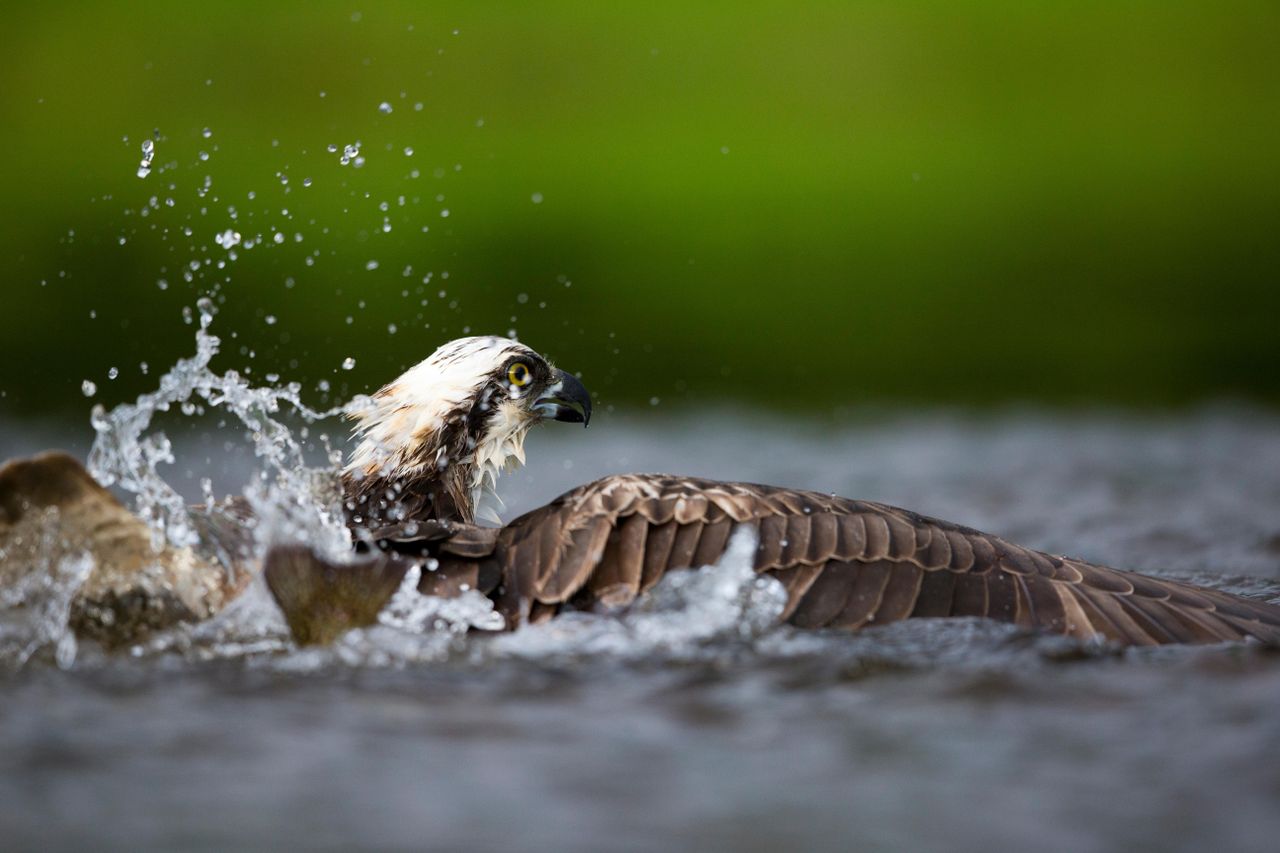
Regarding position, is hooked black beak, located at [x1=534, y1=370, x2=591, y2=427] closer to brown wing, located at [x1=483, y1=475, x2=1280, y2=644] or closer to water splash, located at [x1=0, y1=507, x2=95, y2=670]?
brown wing, located at [x1=483, y1=475, x2=1280, y2=644]

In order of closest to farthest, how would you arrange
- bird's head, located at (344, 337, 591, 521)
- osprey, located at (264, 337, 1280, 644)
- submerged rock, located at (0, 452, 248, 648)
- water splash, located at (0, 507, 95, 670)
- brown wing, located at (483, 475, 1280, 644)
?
submerged rock, located at (0, 452, 248, 648), water splash, located at (0, 507, 95, 670), osprey, located at (264, 337, 1280, 644), brown wing, located at (483, 475, 1280, 644), bird's head, located at (344, 337, 591, 521)

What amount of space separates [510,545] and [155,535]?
1115mm

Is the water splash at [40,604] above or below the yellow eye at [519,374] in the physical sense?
below

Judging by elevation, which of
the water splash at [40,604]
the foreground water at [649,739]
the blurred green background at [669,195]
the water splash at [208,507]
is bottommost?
the foreground water at [649,739]

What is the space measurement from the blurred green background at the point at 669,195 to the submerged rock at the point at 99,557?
20.8 feet

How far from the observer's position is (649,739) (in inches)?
156

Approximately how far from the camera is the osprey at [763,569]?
15.7 ft

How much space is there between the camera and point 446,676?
452cm

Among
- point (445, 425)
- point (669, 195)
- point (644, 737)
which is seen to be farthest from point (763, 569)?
point (669, 195)

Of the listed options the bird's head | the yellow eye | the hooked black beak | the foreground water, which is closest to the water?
the foreground water

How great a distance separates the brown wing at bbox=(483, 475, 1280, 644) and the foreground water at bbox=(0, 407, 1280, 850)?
102 mm

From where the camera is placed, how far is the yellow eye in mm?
6199

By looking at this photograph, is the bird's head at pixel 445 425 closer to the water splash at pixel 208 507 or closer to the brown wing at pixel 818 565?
the water splash at pixel 208 507

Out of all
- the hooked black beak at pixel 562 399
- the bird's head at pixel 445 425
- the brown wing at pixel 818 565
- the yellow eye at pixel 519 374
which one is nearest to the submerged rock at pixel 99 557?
the brown wing at pixel 818 565
